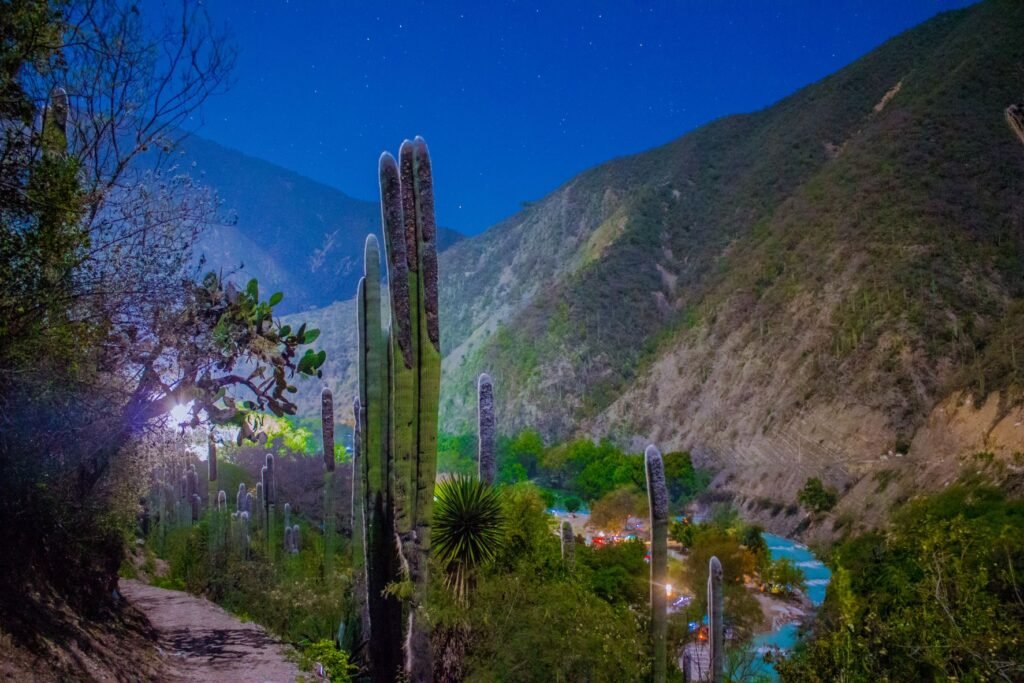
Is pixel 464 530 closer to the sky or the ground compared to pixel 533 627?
closer to the sky

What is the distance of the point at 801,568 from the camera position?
115 ft

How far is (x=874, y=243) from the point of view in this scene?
53.3 meters

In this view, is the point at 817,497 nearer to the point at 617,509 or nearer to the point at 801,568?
the point at 801,568

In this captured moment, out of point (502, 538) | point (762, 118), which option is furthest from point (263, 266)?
point (502, 538)

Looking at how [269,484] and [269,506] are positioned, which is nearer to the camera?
[269,506]

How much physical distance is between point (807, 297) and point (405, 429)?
176 ft

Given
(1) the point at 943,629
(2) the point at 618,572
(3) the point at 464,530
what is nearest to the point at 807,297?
(2) the point at 618,572

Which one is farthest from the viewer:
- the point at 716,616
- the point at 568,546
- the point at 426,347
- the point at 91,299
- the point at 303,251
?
the point at 303,251

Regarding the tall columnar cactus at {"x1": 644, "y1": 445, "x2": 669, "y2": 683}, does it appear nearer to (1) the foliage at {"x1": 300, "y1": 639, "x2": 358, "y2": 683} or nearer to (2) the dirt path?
(1) the foliage at {"x1": 300, "y1": 639, "x2": 358, "y2": 683}

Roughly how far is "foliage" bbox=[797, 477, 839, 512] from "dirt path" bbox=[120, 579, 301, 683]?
34489 millimetres

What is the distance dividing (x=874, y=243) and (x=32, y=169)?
191ft

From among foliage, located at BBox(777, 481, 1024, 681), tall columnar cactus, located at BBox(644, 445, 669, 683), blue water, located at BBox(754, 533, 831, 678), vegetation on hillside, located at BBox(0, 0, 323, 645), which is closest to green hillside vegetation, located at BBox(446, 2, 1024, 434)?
blue water, located at BBox(754, 533, 831, 678)

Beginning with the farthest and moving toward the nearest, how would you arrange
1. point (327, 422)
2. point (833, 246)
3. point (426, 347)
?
point (833, 246) → point (327, 422) → point (426, 347)

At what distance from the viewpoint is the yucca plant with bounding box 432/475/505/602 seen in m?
9.46
